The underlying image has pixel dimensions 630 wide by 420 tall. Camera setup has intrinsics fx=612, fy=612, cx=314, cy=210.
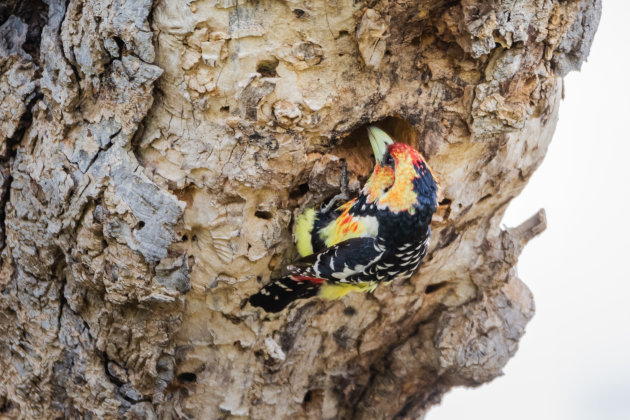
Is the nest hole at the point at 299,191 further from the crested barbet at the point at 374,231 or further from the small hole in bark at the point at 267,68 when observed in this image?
the small hole in bark at the point at 267,68

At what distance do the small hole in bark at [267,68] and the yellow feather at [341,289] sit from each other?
0.99 metres

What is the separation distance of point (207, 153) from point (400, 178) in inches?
31.5

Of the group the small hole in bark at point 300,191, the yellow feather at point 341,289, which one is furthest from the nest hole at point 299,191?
the yellow feather at point 341,289

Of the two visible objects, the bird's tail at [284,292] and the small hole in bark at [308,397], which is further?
the small hole in bark at [308,397]

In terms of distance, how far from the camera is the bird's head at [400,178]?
2.54 metres

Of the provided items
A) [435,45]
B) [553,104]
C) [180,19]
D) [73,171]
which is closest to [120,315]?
[73,171]

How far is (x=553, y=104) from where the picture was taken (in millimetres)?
2895

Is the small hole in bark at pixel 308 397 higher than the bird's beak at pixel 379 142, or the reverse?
the bird's beak at pixel 379 142

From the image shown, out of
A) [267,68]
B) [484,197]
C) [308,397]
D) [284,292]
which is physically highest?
[267,68]

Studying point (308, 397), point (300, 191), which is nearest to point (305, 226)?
point (300, 191)

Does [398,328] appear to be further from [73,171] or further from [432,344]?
[73,171]

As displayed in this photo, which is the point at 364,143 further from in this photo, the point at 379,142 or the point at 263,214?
the point at 263,214

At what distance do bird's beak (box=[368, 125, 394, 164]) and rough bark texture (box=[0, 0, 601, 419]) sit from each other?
10cm

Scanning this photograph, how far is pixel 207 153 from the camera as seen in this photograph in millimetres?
2451
